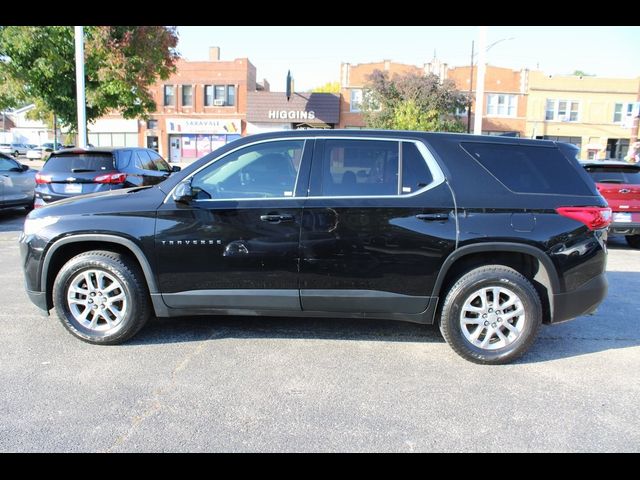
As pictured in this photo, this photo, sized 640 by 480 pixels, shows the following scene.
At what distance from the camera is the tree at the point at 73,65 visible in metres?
13.9

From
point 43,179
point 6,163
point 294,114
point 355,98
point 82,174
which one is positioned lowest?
point 43,179

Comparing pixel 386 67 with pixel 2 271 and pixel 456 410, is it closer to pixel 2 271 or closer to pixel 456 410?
pixel 2 271

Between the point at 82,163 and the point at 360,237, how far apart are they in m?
6.38

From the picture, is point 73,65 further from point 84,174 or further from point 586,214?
point 586,214

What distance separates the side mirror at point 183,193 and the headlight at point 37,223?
1.07 m

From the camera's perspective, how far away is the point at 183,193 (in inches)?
153

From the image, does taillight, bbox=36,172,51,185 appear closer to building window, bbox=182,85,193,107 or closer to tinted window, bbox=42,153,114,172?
tinted window, bbox=42,153,114,172

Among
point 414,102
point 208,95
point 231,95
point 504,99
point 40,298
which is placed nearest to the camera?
point 40,298

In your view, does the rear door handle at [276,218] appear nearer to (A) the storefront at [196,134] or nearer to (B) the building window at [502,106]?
(A) the storefront at [196,134]

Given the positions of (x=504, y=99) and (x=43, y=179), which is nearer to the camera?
(x=43, y=179)

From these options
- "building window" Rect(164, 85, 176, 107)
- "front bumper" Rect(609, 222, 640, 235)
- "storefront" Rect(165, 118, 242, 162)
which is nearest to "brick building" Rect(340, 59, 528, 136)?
"storefront" Rect(165, 118, 242, 162)

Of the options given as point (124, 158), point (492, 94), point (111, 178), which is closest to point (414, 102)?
point (492, 94)

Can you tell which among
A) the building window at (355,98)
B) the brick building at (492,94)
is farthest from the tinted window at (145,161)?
the building window at (355,98)
